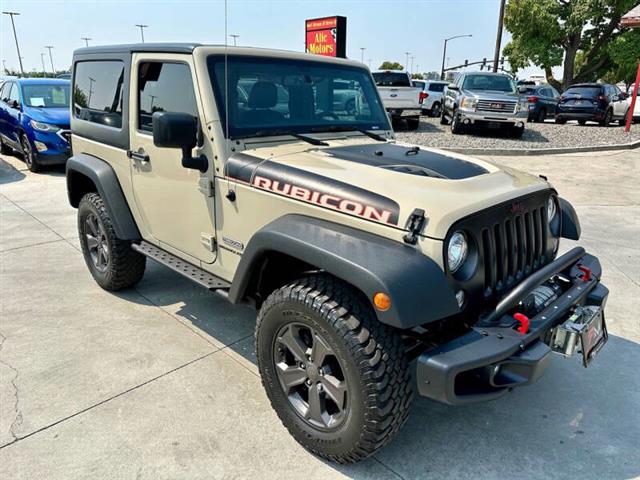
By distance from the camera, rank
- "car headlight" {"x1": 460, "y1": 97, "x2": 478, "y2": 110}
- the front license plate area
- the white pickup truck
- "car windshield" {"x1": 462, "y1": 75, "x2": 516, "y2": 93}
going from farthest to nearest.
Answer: the white pickup truck → "car windshield" {"x1": 462, "y1": 75, "x2": 516, "y2": 93} → "car headlight" {"x1": 460, "y1": 97, "x2": 478, "y2": 110} → the front license plate area

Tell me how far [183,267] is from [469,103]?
1185 cm

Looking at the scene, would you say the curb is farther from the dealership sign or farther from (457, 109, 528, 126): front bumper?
the dealership sign

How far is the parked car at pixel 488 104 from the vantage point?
508 inches

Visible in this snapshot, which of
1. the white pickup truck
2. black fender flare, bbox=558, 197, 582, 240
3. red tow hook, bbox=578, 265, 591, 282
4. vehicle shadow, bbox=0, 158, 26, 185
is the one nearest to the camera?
red tow hook, bbox=578, 265, 591, 282

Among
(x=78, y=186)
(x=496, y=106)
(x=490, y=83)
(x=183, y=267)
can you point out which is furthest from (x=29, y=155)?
(x=490, y=83)

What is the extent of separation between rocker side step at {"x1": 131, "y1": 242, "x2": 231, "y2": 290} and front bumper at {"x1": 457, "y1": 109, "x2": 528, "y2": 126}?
11.4 m

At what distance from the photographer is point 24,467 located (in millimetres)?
2293

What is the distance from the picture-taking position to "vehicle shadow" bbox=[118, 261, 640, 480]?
2355 mm

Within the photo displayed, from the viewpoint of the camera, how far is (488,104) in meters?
13.0

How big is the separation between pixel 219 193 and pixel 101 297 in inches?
76.5

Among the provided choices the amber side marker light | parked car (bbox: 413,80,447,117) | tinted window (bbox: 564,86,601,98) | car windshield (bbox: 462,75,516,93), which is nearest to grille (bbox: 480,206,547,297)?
the amber side marker light

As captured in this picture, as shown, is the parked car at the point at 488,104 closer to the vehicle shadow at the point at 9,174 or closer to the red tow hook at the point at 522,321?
A: the vehicle shadow at the point at 9,174

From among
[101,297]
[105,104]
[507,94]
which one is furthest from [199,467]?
[507,94]

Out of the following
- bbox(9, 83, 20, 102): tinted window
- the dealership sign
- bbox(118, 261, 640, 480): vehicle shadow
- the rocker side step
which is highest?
the dealership sign
